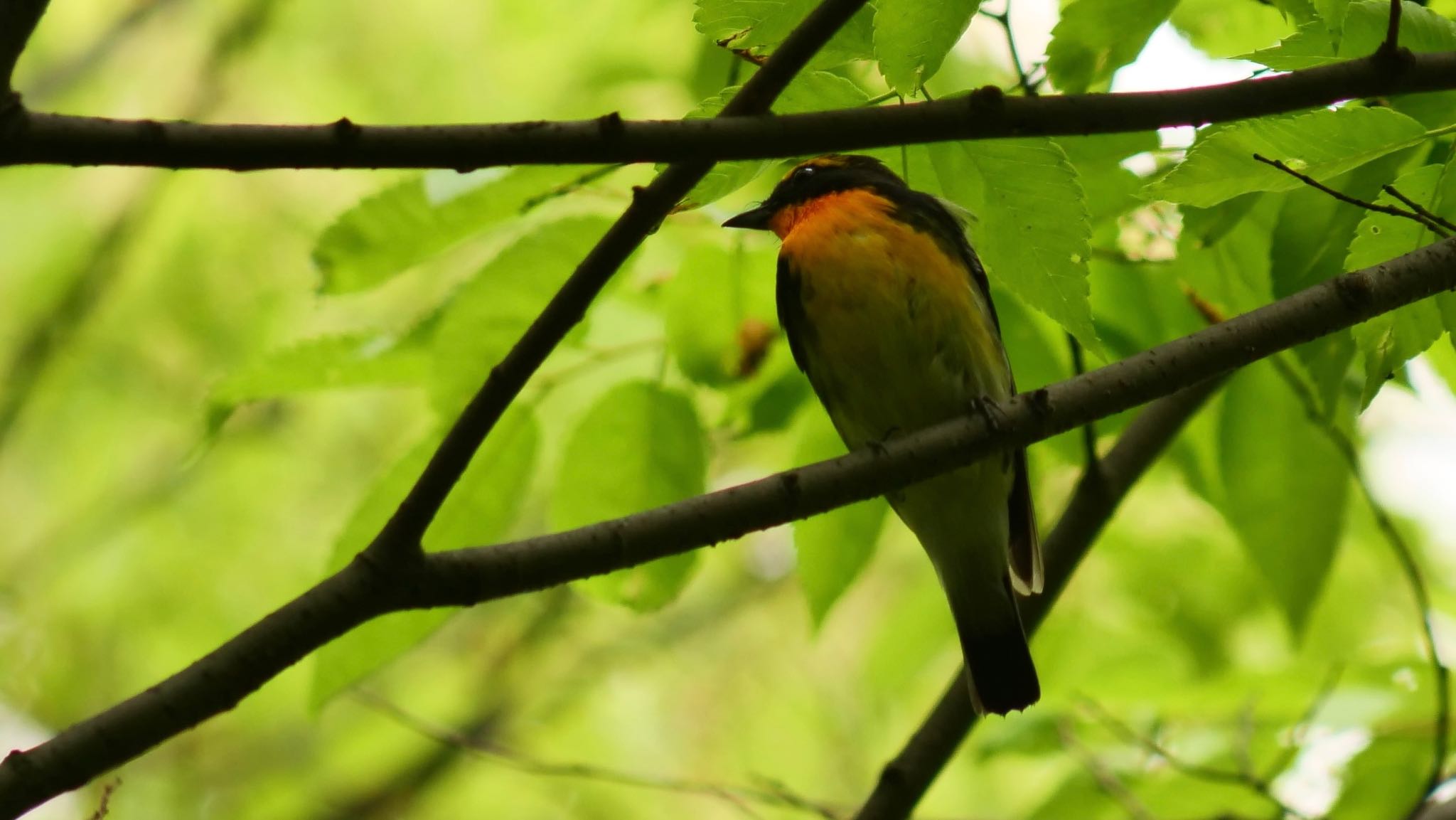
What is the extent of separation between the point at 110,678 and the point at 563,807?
9.26 ft

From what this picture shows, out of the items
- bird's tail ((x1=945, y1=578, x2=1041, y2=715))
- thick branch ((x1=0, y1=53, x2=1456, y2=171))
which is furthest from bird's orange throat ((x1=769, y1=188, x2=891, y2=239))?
thick branch ((x1=0, y1=53, x2=1456, y2=171))

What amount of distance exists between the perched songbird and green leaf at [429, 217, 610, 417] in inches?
34.4

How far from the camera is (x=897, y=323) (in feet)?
12.4

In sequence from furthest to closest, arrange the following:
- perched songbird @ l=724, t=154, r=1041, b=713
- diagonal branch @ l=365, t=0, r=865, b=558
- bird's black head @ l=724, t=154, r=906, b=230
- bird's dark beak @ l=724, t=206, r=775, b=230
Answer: bird's black head @ l=724, t=154, r=906, b=230
bird's dark beak @ l=724, t=206, r=775, b=230
perched songbird @ l=724, t=154, r=1041, b=713
diagonal branch @ l=365, t=0, r=865, b=558

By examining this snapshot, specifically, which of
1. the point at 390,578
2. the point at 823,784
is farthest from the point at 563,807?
the point at 390,578

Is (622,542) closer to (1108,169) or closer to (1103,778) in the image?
(1108,169)

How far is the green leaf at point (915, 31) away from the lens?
205 cm

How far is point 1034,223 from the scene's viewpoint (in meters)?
2.37

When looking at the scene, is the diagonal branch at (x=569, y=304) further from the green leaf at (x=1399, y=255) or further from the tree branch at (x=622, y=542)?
the green leaf at (x=1399, y=255)

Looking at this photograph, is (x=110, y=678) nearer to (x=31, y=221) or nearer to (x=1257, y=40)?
(x=31, y=221)

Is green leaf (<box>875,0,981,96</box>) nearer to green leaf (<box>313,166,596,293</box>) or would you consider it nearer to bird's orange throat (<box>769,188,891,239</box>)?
green leaf (<box>313,166,596,293</box>)

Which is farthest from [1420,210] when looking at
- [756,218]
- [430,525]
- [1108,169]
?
[756,218]

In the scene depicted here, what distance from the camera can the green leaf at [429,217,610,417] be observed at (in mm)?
2926

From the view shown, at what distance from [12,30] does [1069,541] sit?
8.92 feet
